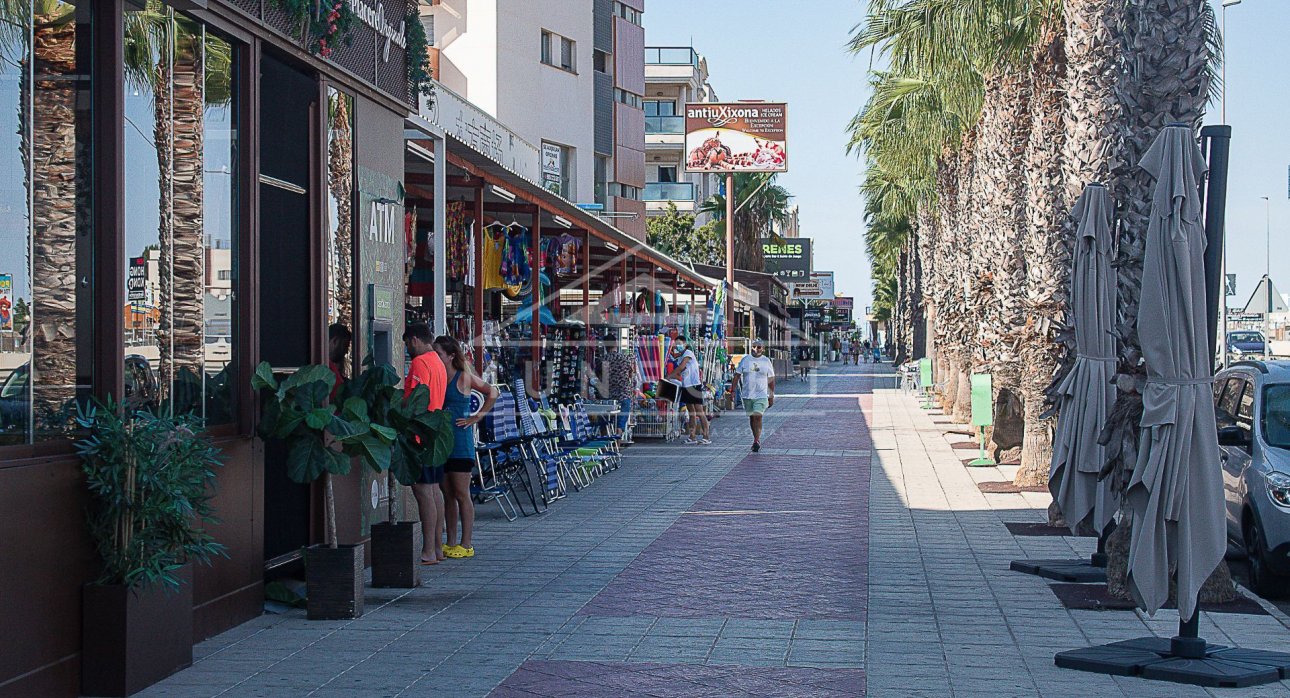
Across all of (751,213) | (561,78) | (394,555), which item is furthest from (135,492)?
(751,213)

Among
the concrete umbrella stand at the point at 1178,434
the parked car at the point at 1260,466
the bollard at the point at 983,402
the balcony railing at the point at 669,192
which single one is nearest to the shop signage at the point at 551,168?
the bollard at the point at 983,402

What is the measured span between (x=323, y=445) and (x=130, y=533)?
5.82 feet

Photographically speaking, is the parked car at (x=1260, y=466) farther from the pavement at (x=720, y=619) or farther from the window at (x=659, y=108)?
the window at (x=659, y=108)

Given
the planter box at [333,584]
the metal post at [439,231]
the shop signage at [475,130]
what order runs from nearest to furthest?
the planter box at [333,584] < the metal post at [439,231] < the shop signage at [475,130]

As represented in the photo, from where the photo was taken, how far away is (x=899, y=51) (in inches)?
883

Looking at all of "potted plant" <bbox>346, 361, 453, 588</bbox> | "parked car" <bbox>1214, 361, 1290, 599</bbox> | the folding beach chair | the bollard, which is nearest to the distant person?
"potted plant" <bbox>346, 361, 453, 588</bbox>

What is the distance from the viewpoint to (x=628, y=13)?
45.4m

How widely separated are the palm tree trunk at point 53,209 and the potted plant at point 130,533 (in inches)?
9.7

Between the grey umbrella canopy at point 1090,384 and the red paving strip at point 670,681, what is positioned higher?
the grey umbrella canopy at point 1090,384

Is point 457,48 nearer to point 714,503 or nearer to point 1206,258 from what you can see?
point 714,503

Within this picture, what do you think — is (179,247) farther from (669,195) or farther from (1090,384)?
(669,195)

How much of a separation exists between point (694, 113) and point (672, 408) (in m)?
13.9

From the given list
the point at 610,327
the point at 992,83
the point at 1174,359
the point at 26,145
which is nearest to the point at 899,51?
the point at 992,83

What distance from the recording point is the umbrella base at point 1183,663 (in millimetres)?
6820
